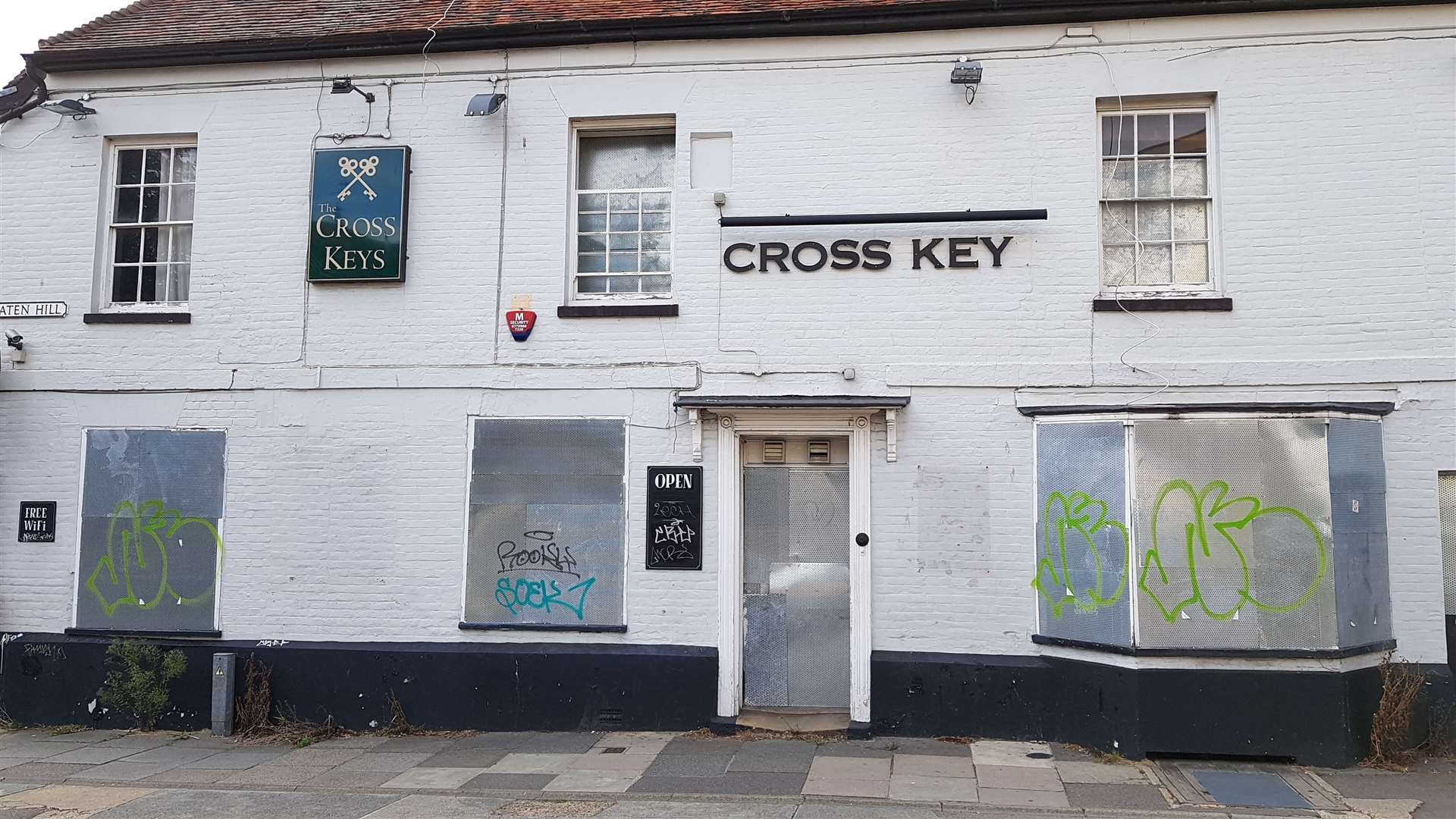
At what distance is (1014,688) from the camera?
9.02 meters

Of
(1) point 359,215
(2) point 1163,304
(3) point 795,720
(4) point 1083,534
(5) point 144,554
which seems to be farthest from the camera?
(5) point 144,554

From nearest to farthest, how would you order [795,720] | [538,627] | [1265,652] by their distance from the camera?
[1265,652], [795,720], [538,627]

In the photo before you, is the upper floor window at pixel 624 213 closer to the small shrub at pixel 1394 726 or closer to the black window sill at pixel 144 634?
the black window sill at pixel 144 634

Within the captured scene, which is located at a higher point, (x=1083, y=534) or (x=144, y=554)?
(x=1083, y=534)

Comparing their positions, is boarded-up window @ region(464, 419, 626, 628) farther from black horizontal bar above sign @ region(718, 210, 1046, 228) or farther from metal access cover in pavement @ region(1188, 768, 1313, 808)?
metal access cover in pavement @ region(1188, 768, 1313, 808)

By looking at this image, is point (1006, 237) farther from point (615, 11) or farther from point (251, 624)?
point (251, 624)

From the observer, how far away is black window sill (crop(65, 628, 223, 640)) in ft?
32.9

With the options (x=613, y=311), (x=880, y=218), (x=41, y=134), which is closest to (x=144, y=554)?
(x=41, y=134)

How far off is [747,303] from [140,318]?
5.66 m

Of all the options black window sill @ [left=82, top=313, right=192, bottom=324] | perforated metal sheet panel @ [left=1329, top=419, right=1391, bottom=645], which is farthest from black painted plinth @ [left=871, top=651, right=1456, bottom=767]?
black window sill @ [left=82, top=313, right=192, bottom=324]

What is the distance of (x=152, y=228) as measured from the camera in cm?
1061

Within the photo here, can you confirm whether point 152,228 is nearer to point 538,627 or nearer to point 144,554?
point 144,554

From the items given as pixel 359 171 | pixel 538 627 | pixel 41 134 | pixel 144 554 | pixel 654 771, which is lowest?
pixel 654 771

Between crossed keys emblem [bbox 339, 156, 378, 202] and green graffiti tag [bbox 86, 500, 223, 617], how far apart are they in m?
3.33
